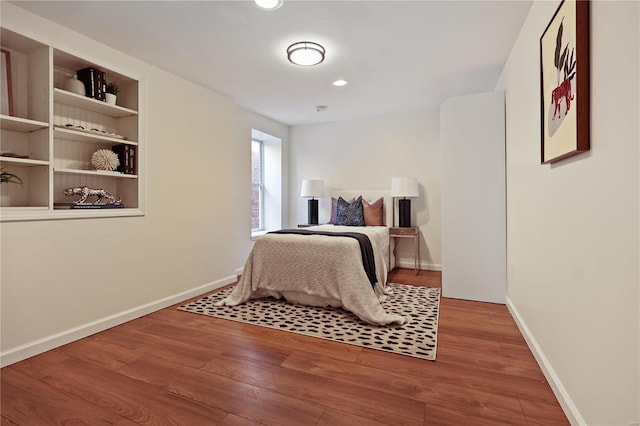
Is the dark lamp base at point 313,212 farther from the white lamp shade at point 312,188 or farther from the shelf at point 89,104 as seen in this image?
the shelf at point 89,104

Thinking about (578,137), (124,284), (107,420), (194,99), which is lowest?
(107,420)

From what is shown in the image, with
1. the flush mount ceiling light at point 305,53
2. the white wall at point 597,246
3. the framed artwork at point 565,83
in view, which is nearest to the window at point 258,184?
the flush mount ceiling light at point 305,53

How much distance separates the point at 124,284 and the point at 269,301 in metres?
1.32

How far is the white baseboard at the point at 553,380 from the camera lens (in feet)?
4.57

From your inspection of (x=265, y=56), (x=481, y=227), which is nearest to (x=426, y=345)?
(x=481, y=227)

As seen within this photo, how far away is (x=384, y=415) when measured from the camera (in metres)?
1.50

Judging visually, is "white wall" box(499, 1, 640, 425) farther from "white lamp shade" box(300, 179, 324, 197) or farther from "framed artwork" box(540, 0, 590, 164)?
"white lamp shade" box(300, 179, 324, 197)

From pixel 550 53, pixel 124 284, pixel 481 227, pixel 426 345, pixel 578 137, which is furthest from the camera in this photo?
pixel 481 227

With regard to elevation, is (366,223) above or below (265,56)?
below

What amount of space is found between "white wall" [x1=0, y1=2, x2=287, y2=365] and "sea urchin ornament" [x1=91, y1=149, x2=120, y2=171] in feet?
0.97

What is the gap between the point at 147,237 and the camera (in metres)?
2.98

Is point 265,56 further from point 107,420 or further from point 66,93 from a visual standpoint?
point 107,420

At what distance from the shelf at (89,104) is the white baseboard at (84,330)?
1.78 m

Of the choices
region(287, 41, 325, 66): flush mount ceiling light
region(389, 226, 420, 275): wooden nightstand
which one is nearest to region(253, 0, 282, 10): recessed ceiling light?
region(287, 41, 325, 66): flush mount ceiling light
